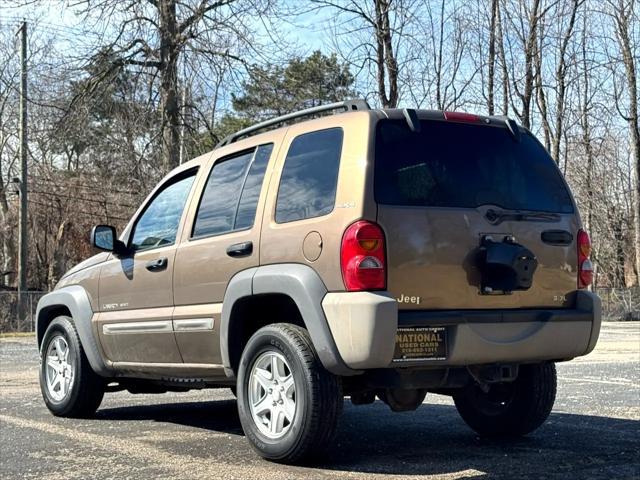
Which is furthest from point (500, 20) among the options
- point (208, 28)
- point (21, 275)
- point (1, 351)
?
point (1, 351)

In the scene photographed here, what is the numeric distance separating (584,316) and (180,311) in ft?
8.73

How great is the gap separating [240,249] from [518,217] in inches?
67.9

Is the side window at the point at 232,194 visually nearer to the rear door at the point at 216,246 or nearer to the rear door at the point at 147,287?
the rear door at the point at 216,246

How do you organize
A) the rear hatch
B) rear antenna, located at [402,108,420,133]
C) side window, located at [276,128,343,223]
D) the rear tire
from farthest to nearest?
the rear tire < rear antenna, located at [402,108,420,133] < side window, located at [276,128,343,223] < the rear hatch

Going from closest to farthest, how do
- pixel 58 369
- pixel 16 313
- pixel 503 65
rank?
pixel 58 369 → pixel 16 313 → pixel 503 65

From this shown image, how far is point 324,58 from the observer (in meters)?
33.2

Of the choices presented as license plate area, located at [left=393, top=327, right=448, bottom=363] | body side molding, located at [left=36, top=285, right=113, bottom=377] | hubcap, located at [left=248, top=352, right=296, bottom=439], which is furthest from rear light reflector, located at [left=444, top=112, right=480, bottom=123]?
body side molding, located at [left=36, top=285, right=113, bottom=377]

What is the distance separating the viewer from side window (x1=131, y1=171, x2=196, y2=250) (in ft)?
22.0

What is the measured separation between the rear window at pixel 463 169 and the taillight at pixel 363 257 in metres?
0.23

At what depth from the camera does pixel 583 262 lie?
18.7 ft

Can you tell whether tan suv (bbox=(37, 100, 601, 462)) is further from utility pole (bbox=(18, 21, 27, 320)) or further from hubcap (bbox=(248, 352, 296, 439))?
utility pole (bbox=(18, 21, 27, 320))

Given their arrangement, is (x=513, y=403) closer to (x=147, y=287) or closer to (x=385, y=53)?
(x=147, y=287)

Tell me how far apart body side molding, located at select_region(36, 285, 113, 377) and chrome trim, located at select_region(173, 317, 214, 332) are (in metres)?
1.24


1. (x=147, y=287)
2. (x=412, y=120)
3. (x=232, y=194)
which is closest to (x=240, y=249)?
(x=232, y=194)
